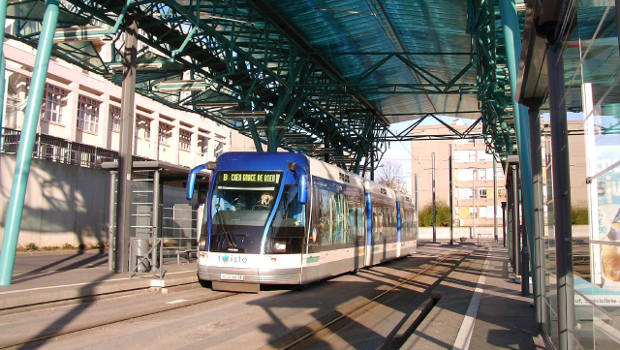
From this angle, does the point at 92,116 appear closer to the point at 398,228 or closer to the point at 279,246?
the point at 398,228

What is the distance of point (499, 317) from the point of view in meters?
10.7

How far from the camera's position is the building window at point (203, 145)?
2275 inches

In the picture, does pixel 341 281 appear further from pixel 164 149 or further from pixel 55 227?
pixel 164 149

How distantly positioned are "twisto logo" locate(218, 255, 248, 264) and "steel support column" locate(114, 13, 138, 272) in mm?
3781

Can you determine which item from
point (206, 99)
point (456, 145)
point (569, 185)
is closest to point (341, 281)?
point (206, 99)

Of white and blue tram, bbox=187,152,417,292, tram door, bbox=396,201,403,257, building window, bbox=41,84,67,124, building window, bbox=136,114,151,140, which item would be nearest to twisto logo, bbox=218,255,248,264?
white and blue tram, bbox=187,152,417,292

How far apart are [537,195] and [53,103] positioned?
36.6 meters

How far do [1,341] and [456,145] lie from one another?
9148 centimetres

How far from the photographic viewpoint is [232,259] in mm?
13281

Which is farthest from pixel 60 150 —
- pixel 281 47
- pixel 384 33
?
pixel 384 33

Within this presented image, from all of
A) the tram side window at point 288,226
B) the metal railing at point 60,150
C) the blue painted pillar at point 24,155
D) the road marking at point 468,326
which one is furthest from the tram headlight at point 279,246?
the metal railing at point 60,150

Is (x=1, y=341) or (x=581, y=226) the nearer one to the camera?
(x=581, y=226)

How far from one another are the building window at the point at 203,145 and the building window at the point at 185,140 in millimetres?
1872

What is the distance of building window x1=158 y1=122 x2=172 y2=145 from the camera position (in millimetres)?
51375
